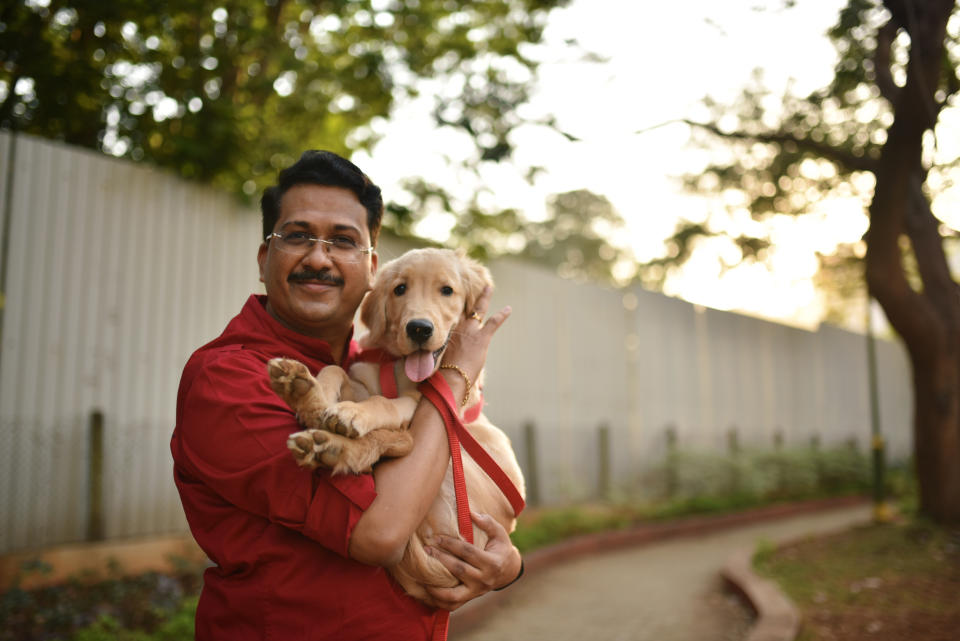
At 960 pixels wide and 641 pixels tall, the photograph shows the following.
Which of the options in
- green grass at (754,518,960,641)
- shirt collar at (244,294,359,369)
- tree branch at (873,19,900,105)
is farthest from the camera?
tree branch at (873,19,900,105)

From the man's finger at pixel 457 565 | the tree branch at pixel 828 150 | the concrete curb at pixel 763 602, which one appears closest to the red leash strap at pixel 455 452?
the man's finger at pixel 457 565

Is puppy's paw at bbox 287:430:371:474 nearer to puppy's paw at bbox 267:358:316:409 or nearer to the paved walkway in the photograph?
puppy's paw at bbox 267:358:316:409

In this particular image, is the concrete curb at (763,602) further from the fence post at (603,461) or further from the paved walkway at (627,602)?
the fence post at (603,461)

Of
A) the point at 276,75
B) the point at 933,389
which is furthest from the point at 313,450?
the point at 933,389

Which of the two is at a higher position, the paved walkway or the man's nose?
the man's nose

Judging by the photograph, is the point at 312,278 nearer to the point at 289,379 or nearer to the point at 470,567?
the point at 289,379

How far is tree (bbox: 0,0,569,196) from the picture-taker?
7.87 meters

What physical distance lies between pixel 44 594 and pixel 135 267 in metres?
2.91

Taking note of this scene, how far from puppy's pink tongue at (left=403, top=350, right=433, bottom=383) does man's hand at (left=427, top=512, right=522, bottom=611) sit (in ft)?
1.81

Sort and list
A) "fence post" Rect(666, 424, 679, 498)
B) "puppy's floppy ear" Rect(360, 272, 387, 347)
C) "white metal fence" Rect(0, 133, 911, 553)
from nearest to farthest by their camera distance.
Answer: "puppy's floppy ear" Rect(360, 272, 387, 347) → "white metal fence" Rect(0, 133, 911, 553) → "fence post" Rect(666, 424, 679, 498)

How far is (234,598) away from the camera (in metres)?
2.09

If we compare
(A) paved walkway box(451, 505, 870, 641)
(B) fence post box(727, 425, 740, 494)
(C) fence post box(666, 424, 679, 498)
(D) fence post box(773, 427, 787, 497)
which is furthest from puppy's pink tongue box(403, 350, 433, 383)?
(D) fence post box(773, 427, 787, 497)

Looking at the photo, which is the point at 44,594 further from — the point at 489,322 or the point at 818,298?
the point at 818,298

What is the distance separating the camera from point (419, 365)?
272 cm
